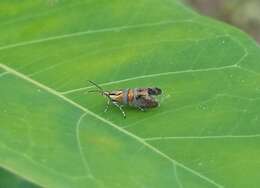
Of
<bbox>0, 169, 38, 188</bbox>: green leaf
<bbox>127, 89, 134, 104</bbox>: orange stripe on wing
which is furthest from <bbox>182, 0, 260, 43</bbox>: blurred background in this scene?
<bbox>127, 89, 134, 104</bbox>: orange stripe on wing

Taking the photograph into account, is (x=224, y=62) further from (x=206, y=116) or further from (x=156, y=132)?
(x=156, y=132)

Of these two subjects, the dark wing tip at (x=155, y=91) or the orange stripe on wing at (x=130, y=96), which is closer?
the dark wing tip at (x=155, y=91)

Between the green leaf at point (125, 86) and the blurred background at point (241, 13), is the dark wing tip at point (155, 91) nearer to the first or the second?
the green leaf at point (125, 86)

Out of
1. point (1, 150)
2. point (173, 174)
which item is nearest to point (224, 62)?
point (173, 174)

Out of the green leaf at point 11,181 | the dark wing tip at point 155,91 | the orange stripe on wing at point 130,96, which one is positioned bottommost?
the green leaf at point 11,181

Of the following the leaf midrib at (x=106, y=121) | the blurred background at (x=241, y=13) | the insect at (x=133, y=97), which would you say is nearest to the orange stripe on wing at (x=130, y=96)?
the insect at (x=133, y=97)

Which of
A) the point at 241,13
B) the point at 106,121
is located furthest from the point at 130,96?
the point at 241,13
